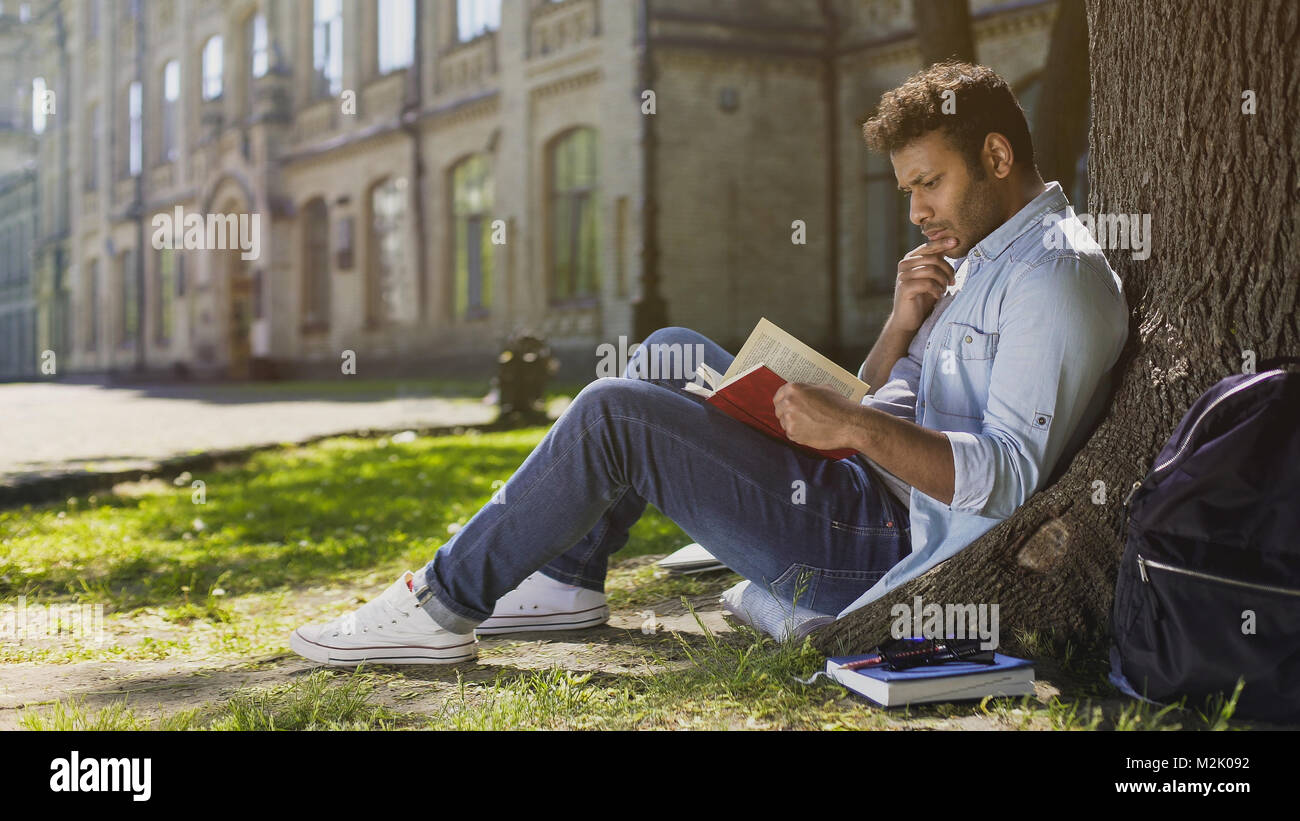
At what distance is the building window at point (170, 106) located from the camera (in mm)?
32750

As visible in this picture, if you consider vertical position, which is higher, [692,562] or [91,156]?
[91,156]

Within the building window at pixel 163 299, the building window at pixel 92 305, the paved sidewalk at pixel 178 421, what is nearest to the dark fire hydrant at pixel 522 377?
the paved sidewalk at pixel 178 421

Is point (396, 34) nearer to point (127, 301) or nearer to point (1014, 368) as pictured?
point (127, 301)

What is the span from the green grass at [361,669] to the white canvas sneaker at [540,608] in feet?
0.27

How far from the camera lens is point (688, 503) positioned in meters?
3.00

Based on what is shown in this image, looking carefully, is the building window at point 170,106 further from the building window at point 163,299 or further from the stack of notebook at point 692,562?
the stack of notebook at point 692,562

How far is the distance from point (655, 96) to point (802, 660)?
15.6 metres

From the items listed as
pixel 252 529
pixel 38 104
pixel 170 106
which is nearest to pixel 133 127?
pixel 170 106

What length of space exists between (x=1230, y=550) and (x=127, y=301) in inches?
1500

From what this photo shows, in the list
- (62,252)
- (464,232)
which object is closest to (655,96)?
(464,232)

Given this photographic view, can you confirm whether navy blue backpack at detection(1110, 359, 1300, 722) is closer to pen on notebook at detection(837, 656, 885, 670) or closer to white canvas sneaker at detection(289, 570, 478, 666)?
pen on notebook at detection(837, 656, 885, 670)

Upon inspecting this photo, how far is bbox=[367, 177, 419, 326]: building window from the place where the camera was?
23.5 metres

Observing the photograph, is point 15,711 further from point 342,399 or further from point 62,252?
point 62,252

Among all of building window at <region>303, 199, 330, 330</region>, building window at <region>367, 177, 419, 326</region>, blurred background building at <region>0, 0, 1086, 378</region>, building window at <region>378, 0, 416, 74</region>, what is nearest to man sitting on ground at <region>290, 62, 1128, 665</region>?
blurred background building at <region>0, 0, 1086, 378</region>
